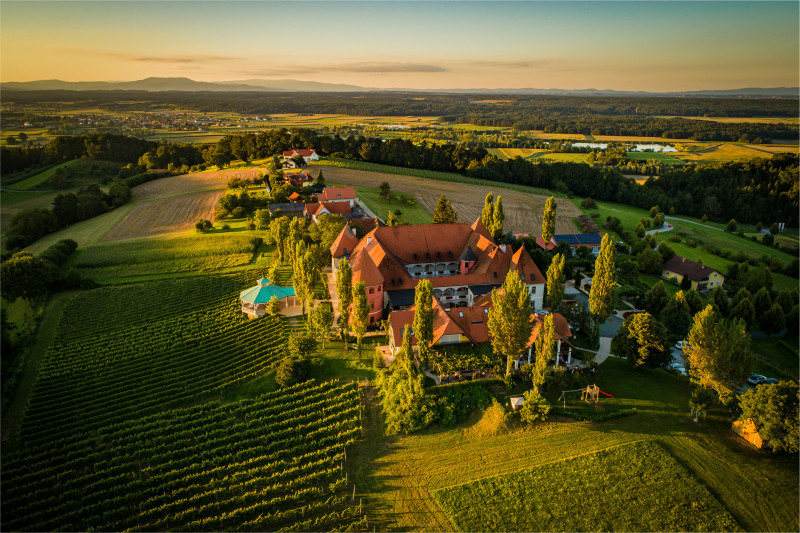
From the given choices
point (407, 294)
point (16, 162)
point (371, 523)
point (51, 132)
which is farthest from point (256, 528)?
point (51, 132)

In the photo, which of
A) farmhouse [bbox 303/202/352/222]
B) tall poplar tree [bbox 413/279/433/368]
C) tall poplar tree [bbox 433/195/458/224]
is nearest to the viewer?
tall poplar tree [bbox 413/279/433/368]

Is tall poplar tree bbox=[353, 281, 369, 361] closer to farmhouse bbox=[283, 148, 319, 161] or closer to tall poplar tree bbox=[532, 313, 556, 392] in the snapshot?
tall poplar tree bbox=[532, 313, 556, 392]

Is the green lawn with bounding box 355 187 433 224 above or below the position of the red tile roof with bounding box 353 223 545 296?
above

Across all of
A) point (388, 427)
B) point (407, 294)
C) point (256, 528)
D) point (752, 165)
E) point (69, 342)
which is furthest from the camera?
point (752, 165)

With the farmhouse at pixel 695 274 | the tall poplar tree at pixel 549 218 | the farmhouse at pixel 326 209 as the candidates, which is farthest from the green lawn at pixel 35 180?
the farmhouse at pixel 695 274

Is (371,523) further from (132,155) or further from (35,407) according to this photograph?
(132,155)

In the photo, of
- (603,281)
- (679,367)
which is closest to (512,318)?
(603,281)

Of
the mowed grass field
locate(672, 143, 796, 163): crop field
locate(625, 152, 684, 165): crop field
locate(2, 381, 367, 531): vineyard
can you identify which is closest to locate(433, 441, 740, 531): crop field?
the mowed grass field
